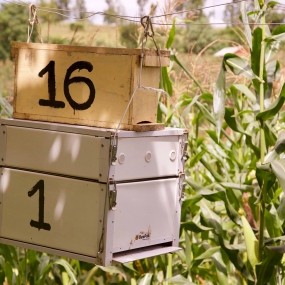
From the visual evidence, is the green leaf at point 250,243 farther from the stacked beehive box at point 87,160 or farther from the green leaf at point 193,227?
the stacked beehive box at point 87,160

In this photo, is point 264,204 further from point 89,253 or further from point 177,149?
point 89,253

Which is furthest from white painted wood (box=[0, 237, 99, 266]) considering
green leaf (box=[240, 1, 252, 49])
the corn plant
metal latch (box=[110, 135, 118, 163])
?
green leaf (box=[240, 1, 252, 49])

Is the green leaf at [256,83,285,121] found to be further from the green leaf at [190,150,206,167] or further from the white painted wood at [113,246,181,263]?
the white painted wood at [113,246,181,263]

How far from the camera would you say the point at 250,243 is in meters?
3.02

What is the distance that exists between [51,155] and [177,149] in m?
0.35

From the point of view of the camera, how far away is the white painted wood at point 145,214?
2.24 m

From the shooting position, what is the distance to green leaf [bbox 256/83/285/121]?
112 inches

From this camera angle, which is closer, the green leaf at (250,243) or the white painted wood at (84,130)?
the white painted wood at (84,130)

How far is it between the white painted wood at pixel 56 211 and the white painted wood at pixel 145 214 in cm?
6

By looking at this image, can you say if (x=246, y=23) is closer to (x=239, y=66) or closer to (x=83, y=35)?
(x=239, y=66)

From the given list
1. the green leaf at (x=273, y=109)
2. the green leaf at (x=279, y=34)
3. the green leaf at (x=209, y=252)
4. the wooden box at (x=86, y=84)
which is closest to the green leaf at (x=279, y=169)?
the green leaf at (x=273, y=109)

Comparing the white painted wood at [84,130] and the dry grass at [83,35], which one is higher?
the dry grass at [83,35]

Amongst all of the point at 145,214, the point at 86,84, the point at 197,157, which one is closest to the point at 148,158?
the point at 145,214

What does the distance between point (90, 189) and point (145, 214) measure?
7.1 inches
